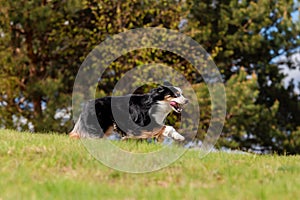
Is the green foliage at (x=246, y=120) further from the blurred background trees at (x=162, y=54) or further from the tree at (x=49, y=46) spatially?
the tree at (x=49, y=46)

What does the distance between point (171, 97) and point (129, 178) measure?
13.3 feet

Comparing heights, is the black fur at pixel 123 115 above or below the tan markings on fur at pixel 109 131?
above

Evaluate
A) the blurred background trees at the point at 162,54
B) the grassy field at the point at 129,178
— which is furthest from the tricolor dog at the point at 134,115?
the blurred background trees at the point at 162,54

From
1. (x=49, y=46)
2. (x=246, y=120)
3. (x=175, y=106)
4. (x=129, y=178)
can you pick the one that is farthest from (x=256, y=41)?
(x=129, y=178)

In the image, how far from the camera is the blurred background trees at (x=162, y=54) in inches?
865

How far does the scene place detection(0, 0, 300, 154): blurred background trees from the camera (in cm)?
2197

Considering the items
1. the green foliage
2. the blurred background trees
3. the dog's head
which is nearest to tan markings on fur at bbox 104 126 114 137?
the dog's head

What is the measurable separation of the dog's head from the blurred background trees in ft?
34.5

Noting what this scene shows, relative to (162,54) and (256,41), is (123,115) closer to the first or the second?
(162,54)

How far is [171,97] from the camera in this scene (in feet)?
35.0

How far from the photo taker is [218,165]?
7.82 meters

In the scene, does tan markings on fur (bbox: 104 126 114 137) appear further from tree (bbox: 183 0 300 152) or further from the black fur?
tree (bbox: 183 0 300 152)

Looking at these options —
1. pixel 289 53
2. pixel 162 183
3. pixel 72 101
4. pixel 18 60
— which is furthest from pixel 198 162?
pixel 289 53

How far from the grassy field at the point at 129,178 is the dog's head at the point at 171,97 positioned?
195 centimetres
